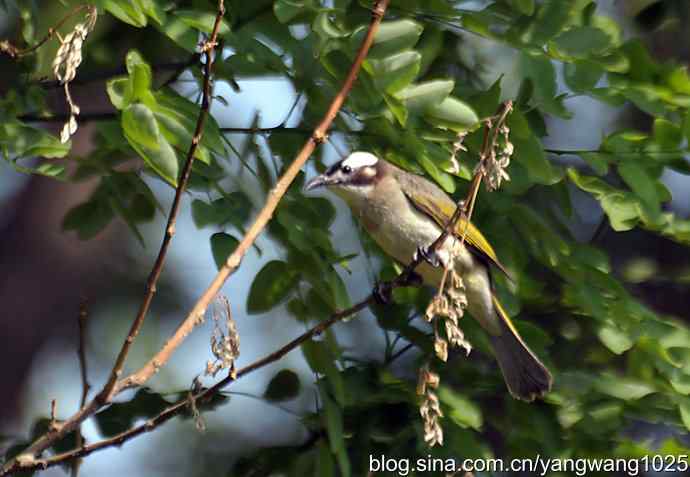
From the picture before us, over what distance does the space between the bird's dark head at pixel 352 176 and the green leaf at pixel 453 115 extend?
50 cm

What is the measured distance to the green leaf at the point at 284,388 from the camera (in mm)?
3275

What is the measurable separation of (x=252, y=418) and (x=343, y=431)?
1.43 m

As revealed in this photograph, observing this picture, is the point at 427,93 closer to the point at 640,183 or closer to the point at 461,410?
the point at 640,183

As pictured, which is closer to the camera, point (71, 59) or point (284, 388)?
point (71, 59)

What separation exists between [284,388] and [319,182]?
1.96ft

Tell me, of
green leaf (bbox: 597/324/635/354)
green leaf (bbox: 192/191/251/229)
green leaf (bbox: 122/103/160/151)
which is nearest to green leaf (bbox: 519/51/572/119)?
green leaf (bbox: 597/324/635/354)

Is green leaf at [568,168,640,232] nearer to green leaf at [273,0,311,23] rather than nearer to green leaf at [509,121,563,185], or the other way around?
green leaf at [509,121,563,185]

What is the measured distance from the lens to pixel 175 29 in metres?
2.70

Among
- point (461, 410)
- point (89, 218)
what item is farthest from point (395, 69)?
point (89, 218)

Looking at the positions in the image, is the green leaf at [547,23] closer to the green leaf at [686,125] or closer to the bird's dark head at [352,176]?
the green leaf at [686,125]

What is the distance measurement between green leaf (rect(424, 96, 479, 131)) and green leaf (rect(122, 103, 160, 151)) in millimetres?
651

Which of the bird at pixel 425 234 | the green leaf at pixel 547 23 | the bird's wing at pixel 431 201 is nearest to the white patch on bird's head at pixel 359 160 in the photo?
the bird at pixel 425 234

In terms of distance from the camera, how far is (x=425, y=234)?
360 cm

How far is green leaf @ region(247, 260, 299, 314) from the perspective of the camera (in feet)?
9.45
